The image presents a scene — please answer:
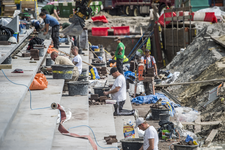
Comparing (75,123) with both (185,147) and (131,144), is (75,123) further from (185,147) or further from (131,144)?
(185,147)

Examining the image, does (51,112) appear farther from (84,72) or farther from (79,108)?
(84,72)

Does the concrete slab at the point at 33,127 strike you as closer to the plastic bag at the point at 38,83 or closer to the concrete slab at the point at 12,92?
the concrete slab at the point at 12,92

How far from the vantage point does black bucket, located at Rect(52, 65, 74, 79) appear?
944 centimetres

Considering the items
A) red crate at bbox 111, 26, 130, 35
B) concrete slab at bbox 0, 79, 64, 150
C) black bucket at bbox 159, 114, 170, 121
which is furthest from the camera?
red crate at bbox 111, 26, 130, 35

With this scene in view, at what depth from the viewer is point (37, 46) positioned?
37.4 feet

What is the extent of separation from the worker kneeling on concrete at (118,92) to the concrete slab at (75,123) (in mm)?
869

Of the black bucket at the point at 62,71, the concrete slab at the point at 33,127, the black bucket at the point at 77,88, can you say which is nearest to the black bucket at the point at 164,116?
the black bucket at the point at 77,88

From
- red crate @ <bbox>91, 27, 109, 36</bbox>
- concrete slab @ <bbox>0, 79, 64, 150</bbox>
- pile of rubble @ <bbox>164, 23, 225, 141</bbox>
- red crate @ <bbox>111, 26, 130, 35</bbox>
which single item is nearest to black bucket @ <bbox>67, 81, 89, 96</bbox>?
concrete slab @ <bbox>0, 79, 64, 150</bbox>

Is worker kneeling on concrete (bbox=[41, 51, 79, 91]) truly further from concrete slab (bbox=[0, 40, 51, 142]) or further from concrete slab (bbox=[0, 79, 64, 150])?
concrete slab (bbox=[0, 79, 64, 150])

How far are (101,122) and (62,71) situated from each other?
6.82 ft

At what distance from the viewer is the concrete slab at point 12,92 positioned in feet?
15.1

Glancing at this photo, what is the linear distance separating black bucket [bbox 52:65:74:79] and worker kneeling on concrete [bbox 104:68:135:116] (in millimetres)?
1246

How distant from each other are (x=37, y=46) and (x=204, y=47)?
10369mm

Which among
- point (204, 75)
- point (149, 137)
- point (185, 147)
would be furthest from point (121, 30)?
point (149, 137)
